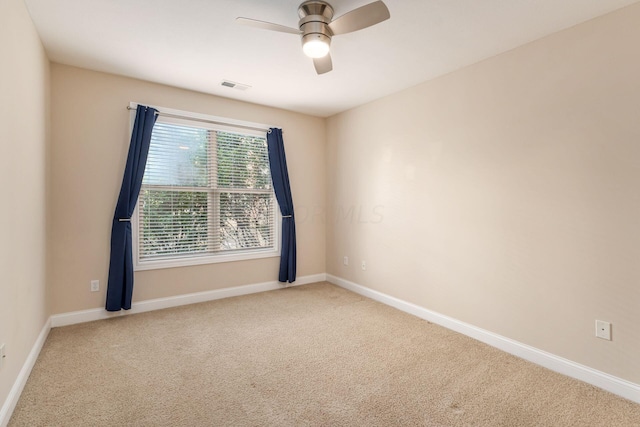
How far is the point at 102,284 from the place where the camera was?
10.7ft

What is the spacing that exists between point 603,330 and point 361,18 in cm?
265

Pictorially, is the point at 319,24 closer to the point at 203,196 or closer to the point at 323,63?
the point at 323,63

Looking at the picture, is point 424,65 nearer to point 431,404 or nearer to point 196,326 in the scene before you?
point 431,404

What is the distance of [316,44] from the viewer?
2.18m

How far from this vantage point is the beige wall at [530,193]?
6.86 ft

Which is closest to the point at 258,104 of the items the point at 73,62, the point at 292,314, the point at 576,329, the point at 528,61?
the point at 73,62

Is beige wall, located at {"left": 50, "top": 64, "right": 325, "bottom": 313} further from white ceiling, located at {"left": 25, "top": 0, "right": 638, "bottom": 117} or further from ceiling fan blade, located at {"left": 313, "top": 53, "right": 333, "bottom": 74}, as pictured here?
ceiling fan blade, located at {"left": 313, "top": 53, "right": 333, "bottom": 74}

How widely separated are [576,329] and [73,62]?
488 centimetres

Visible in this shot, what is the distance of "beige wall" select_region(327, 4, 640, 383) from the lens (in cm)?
209

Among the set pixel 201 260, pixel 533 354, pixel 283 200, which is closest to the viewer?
pixel 533 354

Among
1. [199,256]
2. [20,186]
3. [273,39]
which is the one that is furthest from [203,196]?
[273,39]

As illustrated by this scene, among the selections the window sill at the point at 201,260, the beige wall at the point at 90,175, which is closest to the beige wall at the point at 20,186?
the beige wall at the point at 90,175

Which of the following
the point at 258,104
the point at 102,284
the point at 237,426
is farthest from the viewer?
the point at 258,104

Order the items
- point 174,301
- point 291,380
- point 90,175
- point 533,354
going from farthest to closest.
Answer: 1. point 174,301
2. point 90,175
3. point 533,354
4. point 291,380
